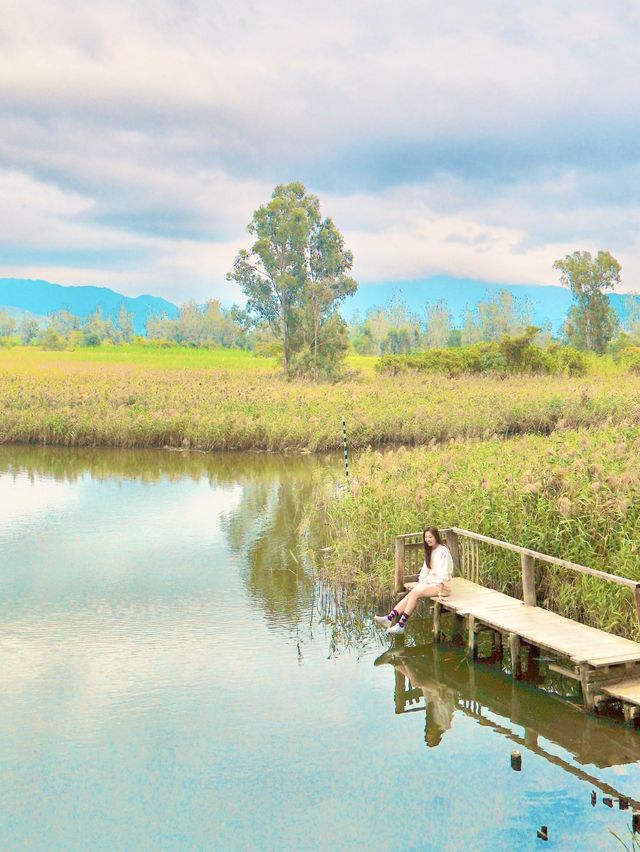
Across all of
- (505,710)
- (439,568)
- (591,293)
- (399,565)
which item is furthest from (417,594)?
(591,293)

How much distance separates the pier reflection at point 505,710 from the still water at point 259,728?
0.03 metres

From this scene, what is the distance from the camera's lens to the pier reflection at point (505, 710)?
9.41 meters

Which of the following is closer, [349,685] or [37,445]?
[349,685]

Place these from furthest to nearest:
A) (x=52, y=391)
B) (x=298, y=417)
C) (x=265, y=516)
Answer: (x=52, y=391) → (x=298, y=417) → (x=265, y=516)

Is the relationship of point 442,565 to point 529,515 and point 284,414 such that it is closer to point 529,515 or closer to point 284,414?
point 529,515

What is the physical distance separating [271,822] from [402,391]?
3262 centimetres

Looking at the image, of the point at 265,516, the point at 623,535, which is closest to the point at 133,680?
the point at 623,535

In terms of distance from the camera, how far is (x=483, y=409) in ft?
112

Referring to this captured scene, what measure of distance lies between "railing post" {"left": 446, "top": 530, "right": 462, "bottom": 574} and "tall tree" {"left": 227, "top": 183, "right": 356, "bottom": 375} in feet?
146

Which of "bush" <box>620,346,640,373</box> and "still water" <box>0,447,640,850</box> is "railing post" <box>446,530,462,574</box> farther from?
"bush" <box>620,346,640,373</box>

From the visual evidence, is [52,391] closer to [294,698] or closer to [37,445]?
[37,445]

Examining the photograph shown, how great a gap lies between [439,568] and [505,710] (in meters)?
2.38

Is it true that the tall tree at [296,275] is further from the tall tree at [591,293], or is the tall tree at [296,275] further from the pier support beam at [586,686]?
the pier support beam at [586,686]

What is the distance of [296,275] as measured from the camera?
6091cm
